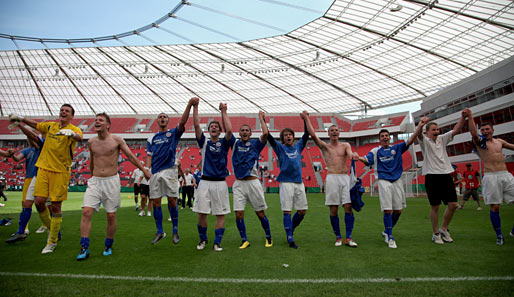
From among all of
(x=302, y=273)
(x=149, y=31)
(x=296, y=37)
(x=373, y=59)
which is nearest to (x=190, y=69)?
(x=149, y=31)

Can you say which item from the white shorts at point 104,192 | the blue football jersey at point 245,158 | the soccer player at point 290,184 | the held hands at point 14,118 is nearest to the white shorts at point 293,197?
the soccer player at point 290,184

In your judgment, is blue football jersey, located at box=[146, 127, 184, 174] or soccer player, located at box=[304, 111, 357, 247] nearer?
soccer player, located at box=[304, 111, 357, 247]

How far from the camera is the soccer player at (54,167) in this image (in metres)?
4.61

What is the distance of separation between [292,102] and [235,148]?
136ft

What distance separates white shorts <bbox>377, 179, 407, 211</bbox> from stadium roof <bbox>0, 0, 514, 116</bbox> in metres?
23.9

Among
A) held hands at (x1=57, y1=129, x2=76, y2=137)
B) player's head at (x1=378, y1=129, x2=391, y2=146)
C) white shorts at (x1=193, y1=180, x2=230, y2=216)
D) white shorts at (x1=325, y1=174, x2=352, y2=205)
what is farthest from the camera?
player's head at (x1=378, y1=129, x2=391, y2=146)

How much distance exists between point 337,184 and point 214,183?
86.0 inches

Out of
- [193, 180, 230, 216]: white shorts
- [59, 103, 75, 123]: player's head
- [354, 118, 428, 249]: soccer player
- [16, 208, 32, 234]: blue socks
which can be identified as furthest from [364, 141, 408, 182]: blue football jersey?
[16, 208, 32, 234]: blue socks

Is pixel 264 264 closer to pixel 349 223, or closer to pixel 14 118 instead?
pixel 349 223

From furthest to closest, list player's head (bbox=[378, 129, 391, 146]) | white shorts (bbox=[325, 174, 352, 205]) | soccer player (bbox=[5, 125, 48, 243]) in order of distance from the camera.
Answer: player's head (bbox=[378, 129, 391, 146]), white shorts (bbox=[325, 174, 352, 205]), soccer player (bbox=[5, 125, 48, 243])

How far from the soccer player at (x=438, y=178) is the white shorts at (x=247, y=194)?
10.1ft

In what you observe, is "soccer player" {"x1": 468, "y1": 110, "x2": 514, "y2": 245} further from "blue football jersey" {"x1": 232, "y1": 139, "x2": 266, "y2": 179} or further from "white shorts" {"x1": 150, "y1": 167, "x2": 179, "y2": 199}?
"white shorts" {"x1": 150, "y1": 167, "x2": 179, "y2": 199}

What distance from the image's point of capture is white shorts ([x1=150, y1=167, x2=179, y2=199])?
18.0 feet

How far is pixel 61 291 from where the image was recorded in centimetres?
287
